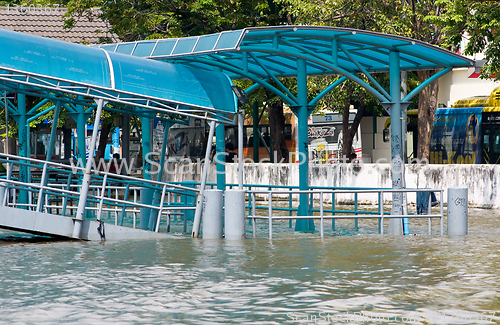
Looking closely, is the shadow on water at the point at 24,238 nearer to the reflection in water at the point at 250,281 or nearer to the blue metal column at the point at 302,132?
the reflection in water at the point at 250,281

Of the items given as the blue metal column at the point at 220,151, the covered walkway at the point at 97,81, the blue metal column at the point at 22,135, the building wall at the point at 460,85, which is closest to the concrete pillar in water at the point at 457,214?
the covered walkway at the point at 97,81

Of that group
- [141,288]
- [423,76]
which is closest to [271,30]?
[141,288]

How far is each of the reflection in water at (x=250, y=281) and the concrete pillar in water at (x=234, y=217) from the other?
304mm

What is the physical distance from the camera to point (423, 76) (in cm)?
2469

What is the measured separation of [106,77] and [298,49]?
448cm

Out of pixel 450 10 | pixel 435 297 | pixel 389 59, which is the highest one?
pixel 450 10

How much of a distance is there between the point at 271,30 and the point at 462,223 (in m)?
5.53

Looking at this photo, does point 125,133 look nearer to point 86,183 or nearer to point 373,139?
point 86,183

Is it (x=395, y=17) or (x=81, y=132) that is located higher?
(x=395, y=17)

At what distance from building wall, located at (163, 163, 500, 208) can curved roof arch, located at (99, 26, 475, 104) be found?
7132 millimetres

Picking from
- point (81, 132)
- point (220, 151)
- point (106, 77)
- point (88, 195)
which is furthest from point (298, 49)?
point (81, 132)

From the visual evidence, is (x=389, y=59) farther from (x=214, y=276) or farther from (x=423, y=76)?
(x=423, y=76)

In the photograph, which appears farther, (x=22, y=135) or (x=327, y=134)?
(x=327, y=134)

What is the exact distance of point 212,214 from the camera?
13094mm
